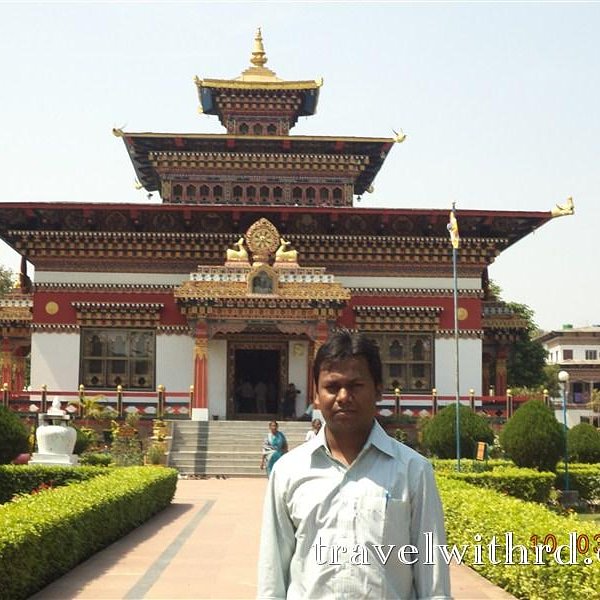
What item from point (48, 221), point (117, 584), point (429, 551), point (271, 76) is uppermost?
point (271, 76)

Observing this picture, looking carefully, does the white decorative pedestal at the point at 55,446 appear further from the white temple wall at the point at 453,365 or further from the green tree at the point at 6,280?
the green tree at the point at 6,280

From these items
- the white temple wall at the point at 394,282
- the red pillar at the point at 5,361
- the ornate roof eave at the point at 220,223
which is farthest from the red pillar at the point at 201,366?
the red pillar at the point at 5,361

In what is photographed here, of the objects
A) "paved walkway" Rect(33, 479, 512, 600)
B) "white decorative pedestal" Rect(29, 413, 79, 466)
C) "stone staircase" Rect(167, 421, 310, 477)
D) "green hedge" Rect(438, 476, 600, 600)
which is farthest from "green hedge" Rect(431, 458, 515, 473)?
"green hedge" Rect(438, 476, 600, 600)

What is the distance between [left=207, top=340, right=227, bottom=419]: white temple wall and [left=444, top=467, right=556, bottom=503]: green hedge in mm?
13863

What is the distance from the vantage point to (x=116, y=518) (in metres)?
13.6

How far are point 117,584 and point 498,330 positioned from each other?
2594cm

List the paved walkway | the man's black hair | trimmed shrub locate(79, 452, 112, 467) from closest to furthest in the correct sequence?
1. the man's black hair
2. the paved walkway
3. trimmed shrub locate(79, 452, 112, 467)

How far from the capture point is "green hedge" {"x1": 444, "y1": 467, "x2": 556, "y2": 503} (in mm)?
19062

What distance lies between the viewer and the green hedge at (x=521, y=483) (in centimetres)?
1906

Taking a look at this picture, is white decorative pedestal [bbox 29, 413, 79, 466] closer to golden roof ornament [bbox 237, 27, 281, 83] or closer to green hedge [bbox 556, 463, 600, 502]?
green hedge [bbox 556, 463, 600, 502]

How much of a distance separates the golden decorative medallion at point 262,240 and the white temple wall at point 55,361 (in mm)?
6322

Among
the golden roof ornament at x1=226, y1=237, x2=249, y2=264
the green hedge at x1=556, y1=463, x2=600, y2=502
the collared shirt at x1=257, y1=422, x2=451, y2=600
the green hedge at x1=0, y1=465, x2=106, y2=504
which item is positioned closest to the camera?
the collared shirt at x1=257, y1=422, x2=451, y2=600

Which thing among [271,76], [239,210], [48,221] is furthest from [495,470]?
[271,76]

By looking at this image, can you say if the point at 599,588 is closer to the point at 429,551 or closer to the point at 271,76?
the point at 429,551
